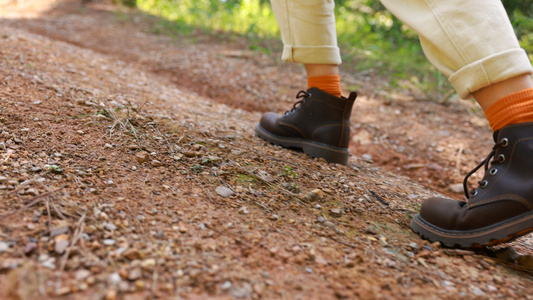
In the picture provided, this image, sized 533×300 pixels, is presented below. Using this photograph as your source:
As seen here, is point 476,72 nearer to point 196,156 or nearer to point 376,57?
point 196,156

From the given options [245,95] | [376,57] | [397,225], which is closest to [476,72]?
[397,225]

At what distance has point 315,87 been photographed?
5.79 ft

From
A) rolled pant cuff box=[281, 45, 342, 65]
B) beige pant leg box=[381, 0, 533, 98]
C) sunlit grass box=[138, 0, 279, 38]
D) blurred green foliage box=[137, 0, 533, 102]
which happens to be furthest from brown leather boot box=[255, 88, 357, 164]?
sunlit grass box=[138, 0, 279, 38]

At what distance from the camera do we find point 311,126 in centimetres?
181

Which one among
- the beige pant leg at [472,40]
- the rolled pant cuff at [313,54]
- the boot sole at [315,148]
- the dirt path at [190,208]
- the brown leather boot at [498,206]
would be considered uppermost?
the beige pant leg at [472,40]

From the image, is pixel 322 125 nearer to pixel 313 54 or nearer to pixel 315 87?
pixel 315 87

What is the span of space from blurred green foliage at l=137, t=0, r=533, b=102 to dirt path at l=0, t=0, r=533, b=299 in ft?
5.54

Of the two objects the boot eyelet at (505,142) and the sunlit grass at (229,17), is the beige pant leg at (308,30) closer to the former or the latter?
the boot eyelet at (505,142)

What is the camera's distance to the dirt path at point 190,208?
859 mm

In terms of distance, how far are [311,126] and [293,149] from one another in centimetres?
17

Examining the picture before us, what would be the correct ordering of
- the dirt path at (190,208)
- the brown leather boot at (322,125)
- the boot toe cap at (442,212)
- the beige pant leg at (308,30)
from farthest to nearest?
1. the brown leather boot at (322,125)
2. the beige pant leg at (308,30)
3. the boot toe cap at (442,212)
4. the dirt path at (190,208)

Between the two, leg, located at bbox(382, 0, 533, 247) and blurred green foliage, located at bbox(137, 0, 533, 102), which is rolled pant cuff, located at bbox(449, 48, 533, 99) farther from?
blurred green foliage, located at bbox(137, 0, 533, 102)

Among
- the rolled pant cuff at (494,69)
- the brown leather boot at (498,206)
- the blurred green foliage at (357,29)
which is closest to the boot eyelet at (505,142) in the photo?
the brown leather boot at (498,206)

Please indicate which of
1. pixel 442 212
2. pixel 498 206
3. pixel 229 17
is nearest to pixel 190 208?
pixel 442 212
